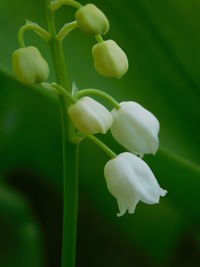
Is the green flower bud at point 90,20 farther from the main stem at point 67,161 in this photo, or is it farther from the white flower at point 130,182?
the white flower at point 130,182

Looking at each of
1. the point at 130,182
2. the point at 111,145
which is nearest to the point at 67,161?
the point at 130,182

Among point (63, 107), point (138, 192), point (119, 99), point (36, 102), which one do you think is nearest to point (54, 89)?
point (63, 107)

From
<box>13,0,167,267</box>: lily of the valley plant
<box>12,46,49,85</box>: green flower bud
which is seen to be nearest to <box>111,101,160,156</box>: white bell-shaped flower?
<box>13,0,167,267</box>: lily of the valley plant

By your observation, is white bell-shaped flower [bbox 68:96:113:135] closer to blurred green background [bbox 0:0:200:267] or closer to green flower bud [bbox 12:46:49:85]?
green flower bud [bbox 12:46:49:85]

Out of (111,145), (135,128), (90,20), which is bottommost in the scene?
(111,145)

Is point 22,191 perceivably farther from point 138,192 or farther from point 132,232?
point 138,192

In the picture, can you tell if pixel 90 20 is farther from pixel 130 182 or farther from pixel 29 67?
pixel 130 182

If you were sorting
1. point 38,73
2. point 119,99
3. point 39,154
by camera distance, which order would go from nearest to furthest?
1. point 38,73
2. point 119,99
3. point 39,154
